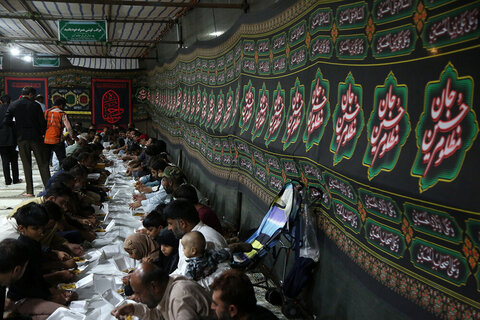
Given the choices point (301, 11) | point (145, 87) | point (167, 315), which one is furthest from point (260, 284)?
point (145, 87)

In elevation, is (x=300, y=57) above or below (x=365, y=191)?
above

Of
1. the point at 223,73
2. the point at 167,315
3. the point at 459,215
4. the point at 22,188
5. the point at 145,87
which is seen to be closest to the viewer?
the point at 459,215

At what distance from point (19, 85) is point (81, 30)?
1046 cm

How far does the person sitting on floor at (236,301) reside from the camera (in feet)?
7.18

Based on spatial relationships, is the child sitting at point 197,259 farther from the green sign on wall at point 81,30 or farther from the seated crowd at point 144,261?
the green sign on wall at point 81,30

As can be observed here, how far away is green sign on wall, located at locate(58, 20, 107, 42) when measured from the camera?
9609 millimetres

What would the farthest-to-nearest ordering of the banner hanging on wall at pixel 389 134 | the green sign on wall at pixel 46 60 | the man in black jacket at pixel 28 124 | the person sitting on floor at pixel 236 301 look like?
the green sign on wall at pixel 46 60 → the man in black jacket at pixel 28 124 → the person sitting on floor at pixel 236 301 → the banner hanging on wall at pixel 389 134

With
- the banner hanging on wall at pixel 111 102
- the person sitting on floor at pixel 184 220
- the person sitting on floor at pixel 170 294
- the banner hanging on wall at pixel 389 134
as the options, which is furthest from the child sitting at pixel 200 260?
the banner hanging on wall at pixel 111 102

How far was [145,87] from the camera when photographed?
767 inches

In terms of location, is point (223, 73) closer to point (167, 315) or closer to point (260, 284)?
point (260, 284)

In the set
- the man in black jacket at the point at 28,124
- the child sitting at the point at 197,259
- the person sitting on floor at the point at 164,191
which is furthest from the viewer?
the man in black jacket at the point at 28,124

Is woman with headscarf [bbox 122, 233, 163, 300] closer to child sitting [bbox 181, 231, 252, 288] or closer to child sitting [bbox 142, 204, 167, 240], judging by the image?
child sitting [bbox 142, 204, 167, 240]

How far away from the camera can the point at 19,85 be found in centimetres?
1853

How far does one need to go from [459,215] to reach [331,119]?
55.2 inches
